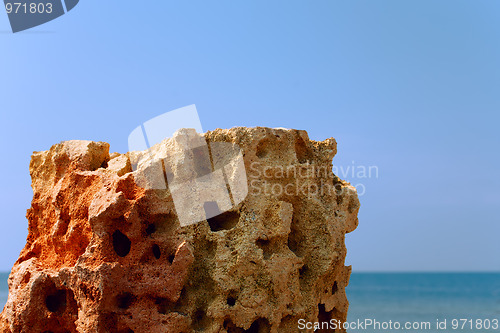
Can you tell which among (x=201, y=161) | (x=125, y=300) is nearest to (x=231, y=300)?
(x=125, y=300)

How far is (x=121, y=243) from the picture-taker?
17.2 feet

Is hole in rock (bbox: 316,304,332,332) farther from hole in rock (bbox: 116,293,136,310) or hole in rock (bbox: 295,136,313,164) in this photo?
hole in rock (bbox: 116,293,136,310)

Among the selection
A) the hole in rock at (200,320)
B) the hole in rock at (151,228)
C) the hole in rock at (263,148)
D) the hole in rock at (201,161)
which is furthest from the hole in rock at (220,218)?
the hole in rock at (200,320)

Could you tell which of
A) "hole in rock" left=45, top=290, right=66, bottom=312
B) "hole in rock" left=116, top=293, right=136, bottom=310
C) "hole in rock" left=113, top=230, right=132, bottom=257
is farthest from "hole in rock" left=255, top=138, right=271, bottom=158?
"hole in rock" left=45, top=290, right=66, bottom=312

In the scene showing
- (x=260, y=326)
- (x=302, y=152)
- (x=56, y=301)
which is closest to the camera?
(x=260, y=326)

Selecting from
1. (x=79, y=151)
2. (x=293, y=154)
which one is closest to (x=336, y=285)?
(x=293, y=154)

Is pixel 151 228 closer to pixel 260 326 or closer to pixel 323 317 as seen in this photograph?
pixel 260 326

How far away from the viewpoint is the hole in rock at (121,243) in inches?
204

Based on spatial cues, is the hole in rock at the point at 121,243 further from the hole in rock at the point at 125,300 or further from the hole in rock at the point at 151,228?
the hole in rock at the point at 125,300

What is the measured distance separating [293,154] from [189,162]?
119 centimetres

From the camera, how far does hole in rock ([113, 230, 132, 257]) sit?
17.0 feet

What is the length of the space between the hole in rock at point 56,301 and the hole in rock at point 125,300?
2.87 ft

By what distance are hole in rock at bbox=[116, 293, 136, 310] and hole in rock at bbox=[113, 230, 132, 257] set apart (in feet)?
1.40

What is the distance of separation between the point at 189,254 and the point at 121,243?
0.83 metres
